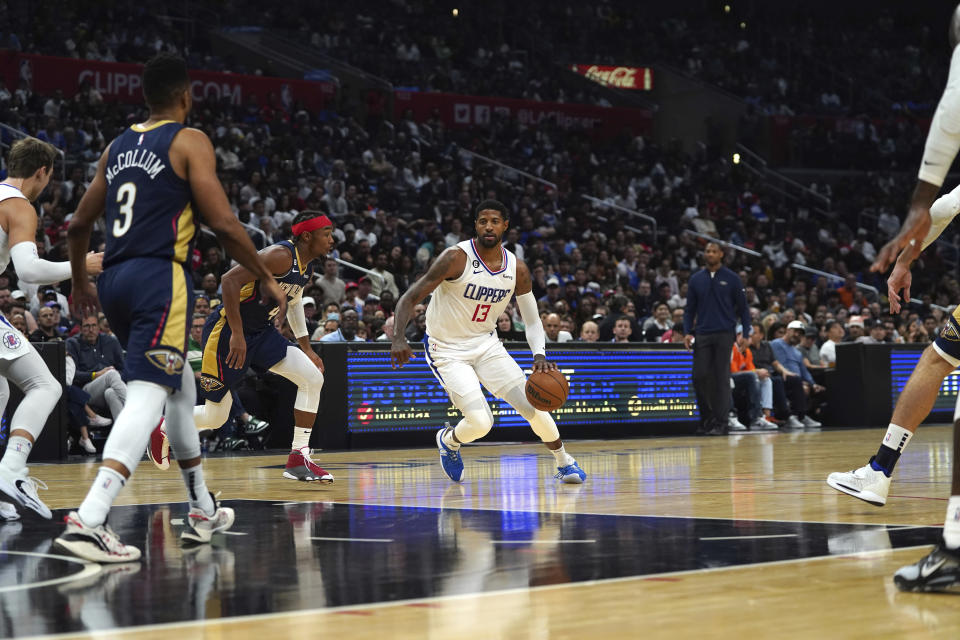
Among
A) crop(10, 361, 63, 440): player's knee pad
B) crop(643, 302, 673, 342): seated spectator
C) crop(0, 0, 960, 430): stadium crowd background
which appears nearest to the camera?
crop(10, 361, 63, 440): player's knee pad

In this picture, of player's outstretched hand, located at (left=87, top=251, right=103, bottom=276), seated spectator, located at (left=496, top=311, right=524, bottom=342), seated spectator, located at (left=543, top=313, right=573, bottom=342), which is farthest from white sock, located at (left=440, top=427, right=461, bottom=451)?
seated spectator, located at (left=543, top=313, right=573, bottom=342)

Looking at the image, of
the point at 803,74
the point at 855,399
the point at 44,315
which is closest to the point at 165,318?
the point at 44,315

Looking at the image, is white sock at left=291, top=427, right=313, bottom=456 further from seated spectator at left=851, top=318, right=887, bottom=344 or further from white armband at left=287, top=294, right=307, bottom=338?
seated spectator at left=851, top=318, right=887, bottom=344

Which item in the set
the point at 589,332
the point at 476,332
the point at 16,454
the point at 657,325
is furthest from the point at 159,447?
→ the point at 657,325

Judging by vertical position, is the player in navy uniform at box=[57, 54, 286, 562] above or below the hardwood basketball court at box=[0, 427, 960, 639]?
above

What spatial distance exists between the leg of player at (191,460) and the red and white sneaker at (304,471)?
2857 millimetres

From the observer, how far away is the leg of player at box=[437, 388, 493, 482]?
8516 mm

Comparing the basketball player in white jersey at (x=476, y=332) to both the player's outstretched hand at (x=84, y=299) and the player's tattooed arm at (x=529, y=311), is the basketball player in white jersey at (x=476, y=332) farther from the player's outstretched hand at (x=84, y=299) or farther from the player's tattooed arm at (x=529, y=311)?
the player's outstretched hand at (x=84, y=299)

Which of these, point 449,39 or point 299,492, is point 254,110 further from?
point 299,492

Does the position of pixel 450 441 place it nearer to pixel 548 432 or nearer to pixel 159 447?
pixel 548 432

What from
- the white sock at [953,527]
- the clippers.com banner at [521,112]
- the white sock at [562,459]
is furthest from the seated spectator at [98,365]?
the clippers.com banner at [521,112]

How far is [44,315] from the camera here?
12.4 meters

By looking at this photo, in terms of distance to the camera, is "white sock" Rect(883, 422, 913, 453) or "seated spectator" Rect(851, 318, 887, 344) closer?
"white sock" Rect(883, 422, 913, 453)

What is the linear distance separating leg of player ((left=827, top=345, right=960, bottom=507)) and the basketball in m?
2.47
